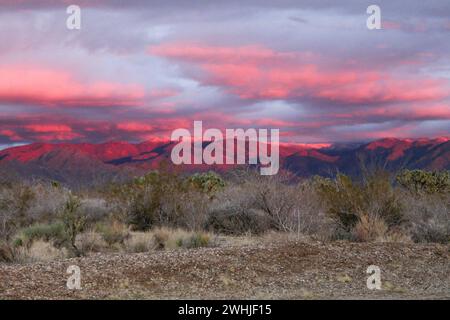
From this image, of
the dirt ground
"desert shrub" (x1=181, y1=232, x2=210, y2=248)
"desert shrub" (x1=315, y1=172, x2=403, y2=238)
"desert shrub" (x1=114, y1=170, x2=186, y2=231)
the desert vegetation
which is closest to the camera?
the dirt ground

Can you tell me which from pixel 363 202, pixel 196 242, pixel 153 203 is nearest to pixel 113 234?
pixel 196 242

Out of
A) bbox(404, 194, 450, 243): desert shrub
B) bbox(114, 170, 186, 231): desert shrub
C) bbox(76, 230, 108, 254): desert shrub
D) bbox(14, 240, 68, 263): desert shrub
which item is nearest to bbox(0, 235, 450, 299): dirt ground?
bbox(14, 240, 68, 263): desert shrub

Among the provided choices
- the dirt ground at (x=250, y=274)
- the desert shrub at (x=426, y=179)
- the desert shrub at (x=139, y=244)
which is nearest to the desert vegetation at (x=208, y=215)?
the desert shrub at (x=139, y=244)

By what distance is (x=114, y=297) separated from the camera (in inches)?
481

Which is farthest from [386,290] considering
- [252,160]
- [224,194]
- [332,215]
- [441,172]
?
[441,172]

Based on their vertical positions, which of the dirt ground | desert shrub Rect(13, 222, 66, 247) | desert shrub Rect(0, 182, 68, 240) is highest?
desert shrub Rect(0, 182, 68, 240)

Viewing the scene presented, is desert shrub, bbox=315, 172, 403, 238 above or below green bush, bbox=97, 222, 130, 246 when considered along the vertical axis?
above

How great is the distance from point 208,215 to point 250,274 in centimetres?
928

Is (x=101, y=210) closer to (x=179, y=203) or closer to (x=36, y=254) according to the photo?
(x=179, y=203)

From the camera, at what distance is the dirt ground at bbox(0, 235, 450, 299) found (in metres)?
12.5

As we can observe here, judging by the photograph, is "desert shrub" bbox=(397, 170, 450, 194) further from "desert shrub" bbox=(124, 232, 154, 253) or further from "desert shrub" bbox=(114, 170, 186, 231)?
"desert shrub" bbox=(124, 232, 154, 253)

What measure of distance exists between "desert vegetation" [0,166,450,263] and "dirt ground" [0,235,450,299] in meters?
2.23

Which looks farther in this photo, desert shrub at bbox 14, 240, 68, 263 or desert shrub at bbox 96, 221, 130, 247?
desert shrub at bbox 96, 221, 130, 247

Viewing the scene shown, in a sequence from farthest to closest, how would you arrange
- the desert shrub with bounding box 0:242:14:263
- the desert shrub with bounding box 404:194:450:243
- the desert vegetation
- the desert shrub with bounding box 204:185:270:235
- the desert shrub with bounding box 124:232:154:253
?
the desert shrub with bounding box 204:185:270:235 < the desert shrub with bounding box 404:194:450:243 < the desert vegetation < the desert shrub with bounding box 124:232:154:253 < the desert shrub with bounding box 0:242:14:263
